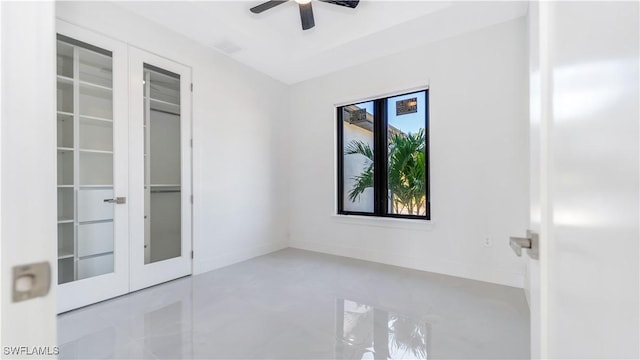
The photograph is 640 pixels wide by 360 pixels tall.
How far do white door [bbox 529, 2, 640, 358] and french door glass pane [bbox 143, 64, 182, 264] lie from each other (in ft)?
11.1

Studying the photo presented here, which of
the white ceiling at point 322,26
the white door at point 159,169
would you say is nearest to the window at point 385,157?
the white ceiling at point 322,26

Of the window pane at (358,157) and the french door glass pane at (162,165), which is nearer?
Answer: the french door glass pane at (162,165)

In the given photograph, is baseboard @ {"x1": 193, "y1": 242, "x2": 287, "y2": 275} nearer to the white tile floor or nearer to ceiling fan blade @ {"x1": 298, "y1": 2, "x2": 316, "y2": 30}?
the white tile floor

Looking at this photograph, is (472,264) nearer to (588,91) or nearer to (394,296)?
(394,296)

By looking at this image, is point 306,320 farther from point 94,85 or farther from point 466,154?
point 94,85

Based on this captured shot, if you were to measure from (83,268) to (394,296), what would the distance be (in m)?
2.92

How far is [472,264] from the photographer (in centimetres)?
318

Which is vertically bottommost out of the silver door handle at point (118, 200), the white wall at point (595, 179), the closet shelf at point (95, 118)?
the silver door handle at point (118, 200)

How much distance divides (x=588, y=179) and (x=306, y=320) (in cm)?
221

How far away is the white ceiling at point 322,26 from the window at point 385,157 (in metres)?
0.73

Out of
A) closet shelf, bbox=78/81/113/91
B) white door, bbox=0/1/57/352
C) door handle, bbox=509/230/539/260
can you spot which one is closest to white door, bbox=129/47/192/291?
closet shelf, bbox=78/81/113/91

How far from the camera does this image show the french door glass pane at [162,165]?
3064 millimetres

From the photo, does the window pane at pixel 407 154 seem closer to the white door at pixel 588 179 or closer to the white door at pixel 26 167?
the white door at pixel 588 179

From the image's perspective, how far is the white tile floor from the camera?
1844 millimetres
